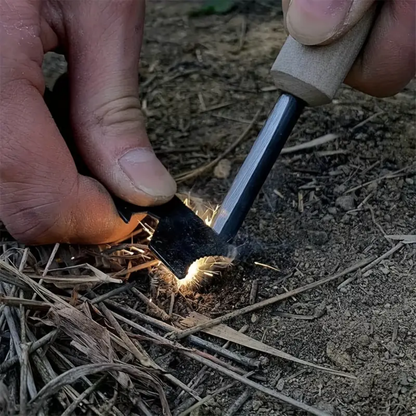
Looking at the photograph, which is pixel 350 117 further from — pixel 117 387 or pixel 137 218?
pixel 117 387

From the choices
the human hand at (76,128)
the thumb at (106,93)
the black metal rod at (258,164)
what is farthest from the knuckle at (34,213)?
the black metal rod at (258,164)

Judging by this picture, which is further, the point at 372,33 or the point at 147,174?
the point at 147,174

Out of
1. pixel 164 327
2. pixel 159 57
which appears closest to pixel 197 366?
pixel 164 327

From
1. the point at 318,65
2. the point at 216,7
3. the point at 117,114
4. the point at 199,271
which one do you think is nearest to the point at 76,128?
the point at 117,114

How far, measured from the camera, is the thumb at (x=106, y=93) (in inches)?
72.2

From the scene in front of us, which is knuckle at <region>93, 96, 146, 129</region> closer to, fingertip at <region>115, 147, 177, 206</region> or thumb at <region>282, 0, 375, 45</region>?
fingertip at <region>115, 147, 177, 206</region>

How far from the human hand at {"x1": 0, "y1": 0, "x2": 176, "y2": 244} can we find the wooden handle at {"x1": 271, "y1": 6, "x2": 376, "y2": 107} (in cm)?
41

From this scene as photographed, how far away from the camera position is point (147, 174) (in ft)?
5.87

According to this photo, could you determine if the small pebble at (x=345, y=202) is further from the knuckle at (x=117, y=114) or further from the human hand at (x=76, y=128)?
the knuckle at (x=117, y=114)

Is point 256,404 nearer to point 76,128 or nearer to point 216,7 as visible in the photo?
point 76,128

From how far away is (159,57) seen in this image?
287 cm

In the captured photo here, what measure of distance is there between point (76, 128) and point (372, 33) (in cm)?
81

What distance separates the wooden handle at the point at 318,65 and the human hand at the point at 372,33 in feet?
0.10

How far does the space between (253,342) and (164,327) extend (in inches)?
8.3
